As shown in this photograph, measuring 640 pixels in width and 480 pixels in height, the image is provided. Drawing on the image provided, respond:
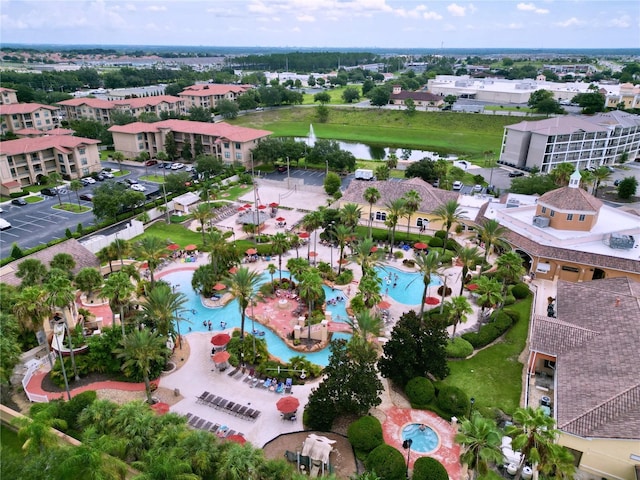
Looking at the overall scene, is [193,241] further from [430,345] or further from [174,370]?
[430,345]

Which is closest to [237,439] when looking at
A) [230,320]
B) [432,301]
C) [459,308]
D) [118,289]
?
[118,289]

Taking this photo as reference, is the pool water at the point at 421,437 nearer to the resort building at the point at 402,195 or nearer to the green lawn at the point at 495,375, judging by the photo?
the green lawn at the point at 495,375

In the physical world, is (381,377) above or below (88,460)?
below

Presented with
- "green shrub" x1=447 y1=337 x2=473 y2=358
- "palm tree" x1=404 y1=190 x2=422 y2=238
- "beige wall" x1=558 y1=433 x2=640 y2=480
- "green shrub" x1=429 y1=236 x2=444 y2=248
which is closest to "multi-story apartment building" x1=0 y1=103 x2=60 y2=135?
"palm tree" x1=404 y1=190 x2=422 y2=238

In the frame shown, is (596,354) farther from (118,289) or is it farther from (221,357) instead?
(118,289)

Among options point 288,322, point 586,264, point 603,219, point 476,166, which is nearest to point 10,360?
point 288,322

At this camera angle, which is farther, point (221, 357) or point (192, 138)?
point (192, 138)
